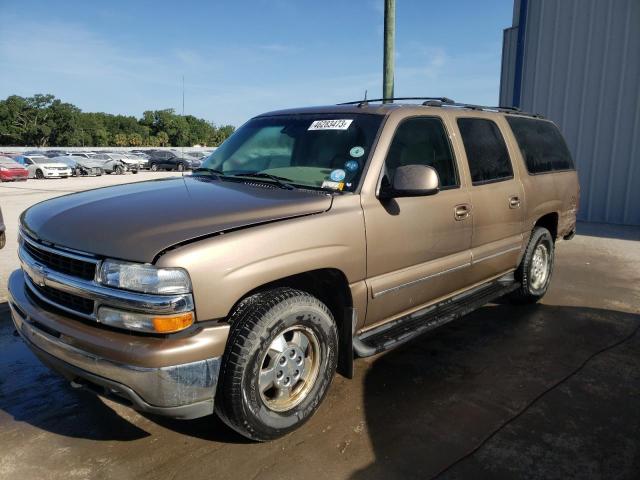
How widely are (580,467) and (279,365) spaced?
1.62 metres

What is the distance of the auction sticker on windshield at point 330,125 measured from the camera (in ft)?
11.5

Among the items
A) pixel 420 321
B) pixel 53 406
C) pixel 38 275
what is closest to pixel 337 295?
pixel 420 321

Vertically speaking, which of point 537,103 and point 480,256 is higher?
point 537,103

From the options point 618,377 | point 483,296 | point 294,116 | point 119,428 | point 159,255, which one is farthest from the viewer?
point 483,296

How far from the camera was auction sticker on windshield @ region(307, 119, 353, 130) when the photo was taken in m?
3.51

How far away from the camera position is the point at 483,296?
168 inches

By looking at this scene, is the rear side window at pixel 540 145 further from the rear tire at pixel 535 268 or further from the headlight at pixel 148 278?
the headlight at pixel 148 278

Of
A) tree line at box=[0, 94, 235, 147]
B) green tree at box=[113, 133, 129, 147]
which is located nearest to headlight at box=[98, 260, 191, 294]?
tree line at box=[0, 94, 235, 147]

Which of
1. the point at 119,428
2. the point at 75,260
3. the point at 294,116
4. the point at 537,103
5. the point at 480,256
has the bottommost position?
the point at 119,428

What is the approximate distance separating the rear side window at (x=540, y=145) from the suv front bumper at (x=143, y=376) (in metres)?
3.62

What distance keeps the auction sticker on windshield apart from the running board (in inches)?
53.7

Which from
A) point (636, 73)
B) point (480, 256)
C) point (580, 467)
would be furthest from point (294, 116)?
point (636, 73)

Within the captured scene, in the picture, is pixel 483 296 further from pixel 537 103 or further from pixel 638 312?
pixel 537 103

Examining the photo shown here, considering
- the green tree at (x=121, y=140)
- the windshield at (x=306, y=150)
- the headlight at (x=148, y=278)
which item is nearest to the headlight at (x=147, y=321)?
the headlight at (x=148, y=278)
